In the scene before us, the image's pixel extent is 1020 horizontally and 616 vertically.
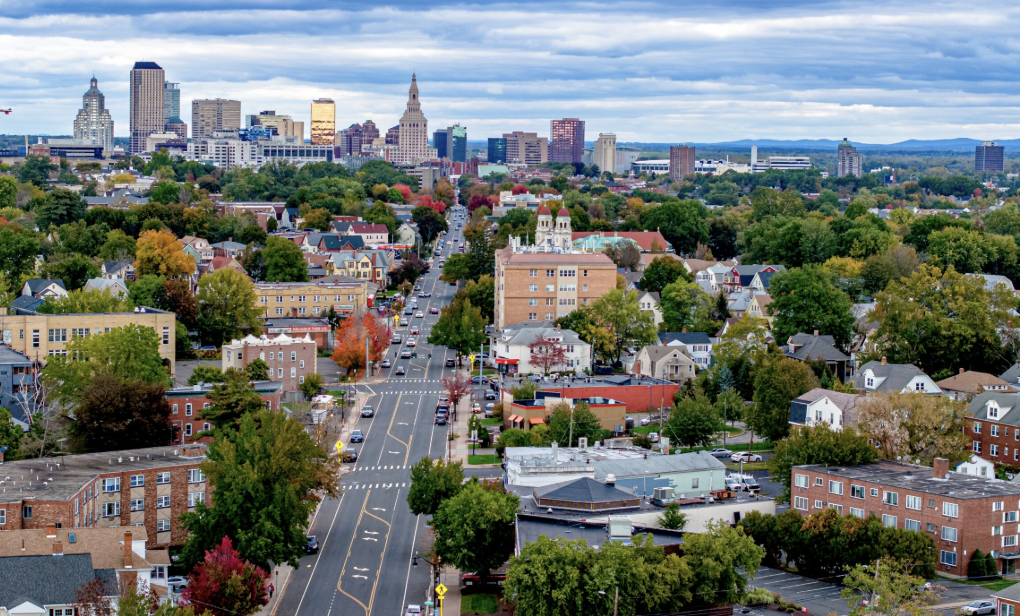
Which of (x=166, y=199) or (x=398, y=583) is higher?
(x=166, y=199)

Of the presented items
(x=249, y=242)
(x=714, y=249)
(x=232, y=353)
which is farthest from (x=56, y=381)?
(x=714, y=249)

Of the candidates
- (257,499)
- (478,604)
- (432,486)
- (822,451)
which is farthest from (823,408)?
(257,499)

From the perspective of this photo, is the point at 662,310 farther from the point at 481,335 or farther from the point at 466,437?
the point at 466,437

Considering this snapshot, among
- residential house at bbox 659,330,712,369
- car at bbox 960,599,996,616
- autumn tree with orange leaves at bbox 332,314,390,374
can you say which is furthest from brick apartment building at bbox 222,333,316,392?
car at bbox 960,599,996,616

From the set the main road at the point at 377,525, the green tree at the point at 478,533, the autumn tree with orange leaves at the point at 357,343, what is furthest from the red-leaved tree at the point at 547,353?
the green tree at the point at 478,533

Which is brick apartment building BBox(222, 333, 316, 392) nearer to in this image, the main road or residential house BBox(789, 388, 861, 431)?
the main road

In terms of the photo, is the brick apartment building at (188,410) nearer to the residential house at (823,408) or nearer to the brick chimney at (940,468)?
the residential house at (823,408)
